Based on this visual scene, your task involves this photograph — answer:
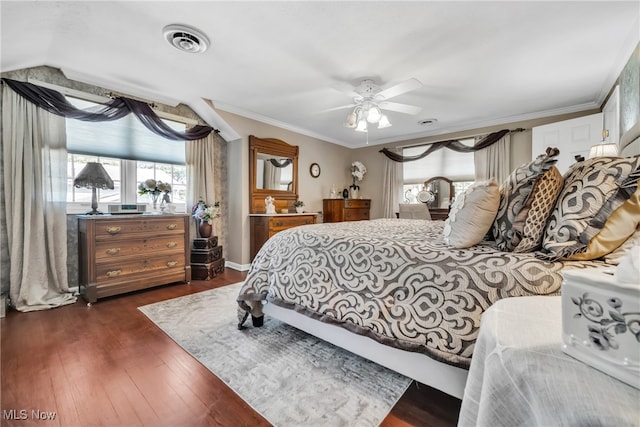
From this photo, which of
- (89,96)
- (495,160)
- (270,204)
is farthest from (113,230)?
(495,160)

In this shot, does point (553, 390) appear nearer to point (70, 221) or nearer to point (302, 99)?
point (302, 99)

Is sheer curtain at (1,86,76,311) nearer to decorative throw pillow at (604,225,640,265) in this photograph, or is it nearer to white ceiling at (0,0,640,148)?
white ceiling at (0,0,640,148)

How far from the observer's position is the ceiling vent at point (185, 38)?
2.07 meters

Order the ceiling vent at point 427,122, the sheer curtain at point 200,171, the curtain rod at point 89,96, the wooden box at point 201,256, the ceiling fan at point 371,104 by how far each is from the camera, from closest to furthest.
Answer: the curtain rod at point 89,96 < the ceiling fan at point 371,104 < the wooden box at point 201,256 < the sheer curtain at point 200,171 < the ceiling vent at point 427,122

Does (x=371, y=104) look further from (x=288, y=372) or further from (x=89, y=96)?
(x=89, y=96)

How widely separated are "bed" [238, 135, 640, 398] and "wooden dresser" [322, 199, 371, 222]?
3.42 m

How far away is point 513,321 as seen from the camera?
0.76 m

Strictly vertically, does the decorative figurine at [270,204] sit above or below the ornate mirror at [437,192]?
below

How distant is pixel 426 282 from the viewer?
4.30ft

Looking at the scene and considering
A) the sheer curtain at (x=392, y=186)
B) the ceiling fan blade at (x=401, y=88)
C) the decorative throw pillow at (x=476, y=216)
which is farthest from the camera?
the sheer curtain at (x=392, y=186)

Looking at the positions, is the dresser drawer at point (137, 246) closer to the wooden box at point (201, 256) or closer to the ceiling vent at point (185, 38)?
the wooden box at point (201, 256)

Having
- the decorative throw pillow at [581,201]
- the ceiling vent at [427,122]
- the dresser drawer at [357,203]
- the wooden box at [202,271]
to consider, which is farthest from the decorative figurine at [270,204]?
the decorative throw pillow at [581,201]

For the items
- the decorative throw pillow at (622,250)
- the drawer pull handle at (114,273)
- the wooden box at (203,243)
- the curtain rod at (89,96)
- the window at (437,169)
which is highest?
the curtain rod at (89,96)

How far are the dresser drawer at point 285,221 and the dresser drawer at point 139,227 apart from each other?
1237 millimetres
